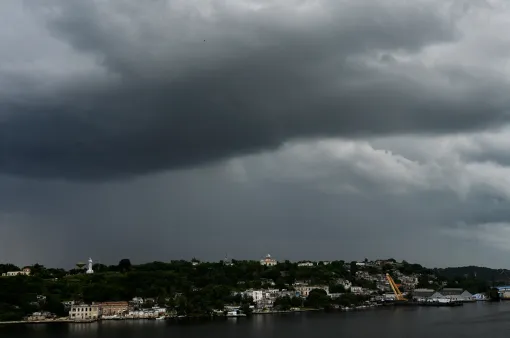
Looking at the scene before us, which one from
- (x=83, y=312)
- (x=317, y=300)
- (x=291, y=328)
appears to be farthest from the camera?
(x=317, y=300)

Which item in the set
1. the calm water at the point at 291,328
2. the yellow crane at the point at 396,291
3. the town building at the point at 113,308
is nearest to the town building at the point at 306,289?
the yellow crane at the point at 396,291

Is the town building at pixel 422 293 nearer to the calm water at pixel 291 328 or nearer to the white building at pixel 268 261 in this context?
the white building at pixel 268 261

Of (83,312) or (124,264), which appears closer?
(83,312)

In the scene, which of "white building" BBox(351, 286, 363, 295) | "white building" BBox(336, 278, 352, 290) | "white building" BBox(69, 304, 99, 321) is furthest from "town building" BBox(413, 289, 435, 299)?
"white building" BBox(69, 304, 99, 321)

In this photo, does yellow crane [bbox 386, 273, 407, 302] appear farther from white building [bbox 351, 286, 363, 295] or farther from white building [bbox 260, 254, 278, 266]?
white building [bbox 260, 254, 278, 266]

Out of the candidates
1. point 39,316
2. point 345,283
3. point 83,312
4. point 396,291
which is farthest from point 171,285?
point 396,291

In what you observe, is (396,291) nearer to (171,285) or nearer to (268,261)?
(268,261)

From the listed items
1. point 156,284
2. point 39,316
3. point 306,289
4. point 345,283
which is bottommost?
point 39,316

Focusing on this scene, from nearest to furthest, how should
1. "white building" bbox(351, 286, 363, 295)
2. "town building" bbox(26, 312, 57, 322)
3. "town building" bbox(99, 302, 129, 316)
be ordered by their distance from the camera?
"town building" bbox(26, 312, 57, 322)
"town building" bbox(99, 302, 129, 316)
"white building" bbox(351, 286, 363, 295)
